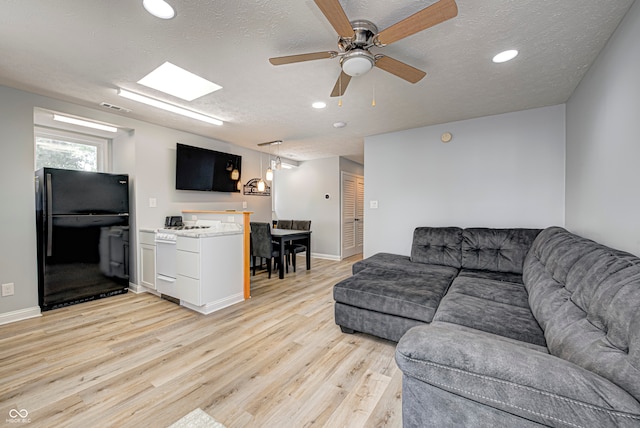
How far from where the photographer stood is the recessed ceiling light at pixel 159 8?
1.49 metres

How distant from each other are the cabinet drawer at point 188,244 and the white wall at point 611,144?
3.50 m

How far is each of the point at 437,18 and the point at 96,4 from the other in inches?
77.7

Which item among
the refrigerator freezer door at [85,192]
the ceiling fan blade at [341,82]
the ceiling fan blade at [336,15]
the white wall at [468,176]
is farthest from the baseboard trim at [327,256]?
the ceiling fan blade at [336,15]

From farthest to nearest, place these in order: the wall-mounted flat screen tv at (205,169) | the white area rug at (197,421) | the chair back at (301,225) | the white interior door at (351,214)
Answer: the white interior door at (351,214) → the chair back at (301,225) → the wall-mounted flat screen tv at (205,169) → the white area rug at (197,421)

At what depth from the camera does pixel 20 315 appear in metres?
2.69

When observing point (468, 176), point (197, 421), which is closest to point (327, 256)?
point (468, 176)

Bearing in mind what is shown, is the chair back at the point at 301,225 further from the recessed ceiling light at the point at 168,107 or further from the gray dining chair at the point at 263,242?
the recessed ceiling light at the point at 168,107

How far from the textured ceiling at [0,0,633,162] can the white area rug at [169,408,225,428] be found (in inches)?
94.2

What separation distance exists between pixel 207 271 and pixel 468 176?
3.56 metres

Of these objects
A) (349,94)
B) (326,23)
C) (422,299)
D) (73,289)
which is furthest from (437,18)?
(73,289)

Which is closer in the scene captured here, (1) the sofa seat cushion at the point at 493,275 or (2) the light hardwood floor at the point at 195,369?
(2) the light hardwood floor at the point at 195,369

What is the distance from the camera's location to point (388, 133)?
410 cm

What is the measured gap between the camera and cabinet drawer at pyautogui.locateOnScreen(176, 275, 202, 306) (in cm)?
282

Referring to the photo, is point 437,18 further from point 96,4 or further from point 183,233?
point 183,233
